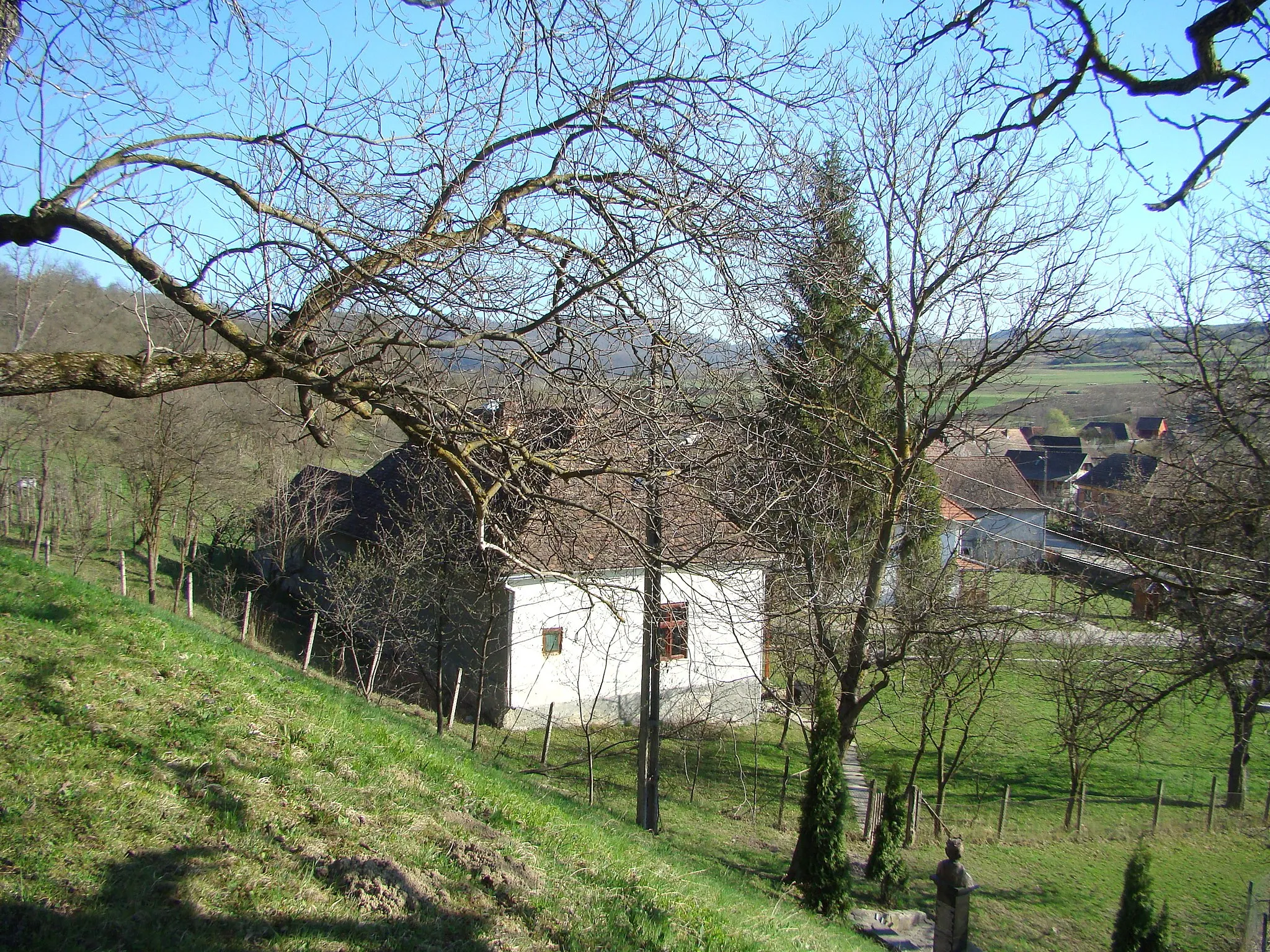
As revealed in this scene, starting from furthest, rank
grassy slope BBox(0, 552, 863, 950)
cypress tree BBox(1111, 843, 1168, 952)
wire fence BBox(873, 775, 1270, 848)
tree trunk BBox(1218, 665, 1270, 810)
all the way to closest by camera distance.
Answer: wire fence BBox(873, 775, 1270, 848)
tree trunk BBox(1218, 665, 1270, 810)
cypress tree BBox(1111, 843, 1168, 952)
grassy slope BBox(0, 552, 863, 950)

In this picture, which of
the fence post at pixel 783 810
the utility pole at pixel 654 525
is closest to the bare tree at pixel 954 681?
the fence post at pixel 783 810

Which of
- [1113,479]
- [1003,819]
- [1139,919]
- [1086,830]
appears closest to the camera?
[1139,919]

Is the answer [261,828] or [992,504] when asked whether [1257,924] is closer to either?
[992,504]

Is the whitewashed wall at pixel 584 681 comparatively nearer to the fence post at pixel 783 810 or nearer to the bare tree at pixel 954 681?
the fence post at pixel 783 810

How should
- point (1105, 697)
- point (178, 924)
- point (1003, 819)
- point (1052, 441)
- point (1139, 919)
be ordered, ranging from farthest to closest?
point (1052, 441) → point (1003, 819) → point (1105, 697) → point (1139, 919) → point (178, 924)

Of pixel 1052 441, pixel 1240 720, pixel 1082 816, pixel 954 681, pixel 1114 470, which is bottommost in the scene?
pixel 1082 816

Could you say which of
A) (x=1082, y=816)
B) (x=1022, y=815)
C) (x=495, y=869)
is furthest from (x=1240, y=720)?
(x=495, y=869)

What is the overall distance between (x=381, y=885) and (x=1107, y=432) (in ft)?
99.3

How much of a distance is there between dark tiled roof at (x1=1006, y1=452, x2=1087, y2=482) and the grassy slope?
24.6 metres

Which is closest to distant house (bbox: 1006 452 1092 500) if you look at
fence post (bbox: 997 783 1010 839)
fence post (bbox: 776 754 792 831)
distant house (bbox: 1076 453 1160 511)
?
distant house (bbox: 1076 453 1160 511)

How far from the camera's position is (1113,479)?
95.8ft

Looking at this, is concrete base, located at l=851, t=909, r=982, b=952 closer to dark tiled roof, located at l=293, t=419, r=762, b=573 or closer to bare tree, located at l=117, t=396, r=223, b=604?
dark tiled roof, located at l=293, t=419, r=762, b=573

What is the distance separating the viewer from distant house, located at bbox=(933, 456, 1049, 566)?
43.6 ft

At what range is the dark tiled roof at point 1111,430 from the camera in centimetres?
2722
